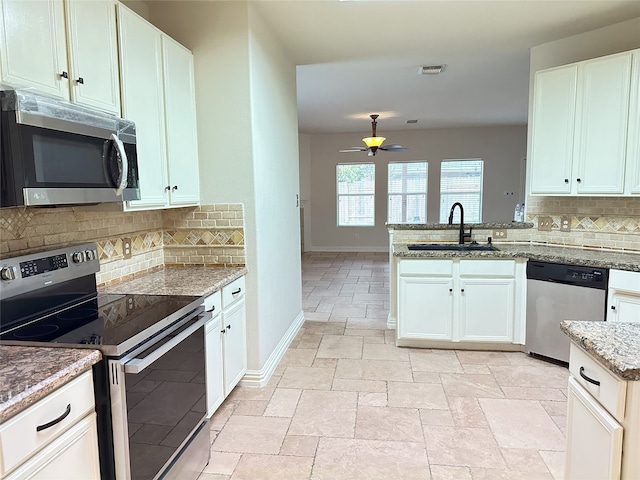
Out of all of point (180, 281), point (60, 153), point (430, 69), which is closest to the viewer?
point (60, 153)

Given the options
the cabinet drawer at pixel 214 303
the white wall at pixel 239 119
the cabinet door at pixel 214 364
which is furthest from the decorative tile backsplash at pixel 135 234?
the cabinet door at pixel 214 364

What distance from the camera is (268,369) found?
3094mm

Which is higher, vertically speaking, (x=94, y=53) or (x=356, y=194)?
(x=94, y=53)

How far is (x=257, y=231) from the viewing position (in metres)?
2.86

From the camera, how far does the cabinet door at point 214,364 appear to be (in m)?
2.28

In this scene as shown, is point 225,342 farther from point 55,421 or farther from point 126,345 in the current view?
point 55,421

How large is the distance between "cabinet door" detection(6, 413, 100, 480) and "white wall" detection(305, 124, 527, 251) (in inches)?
312

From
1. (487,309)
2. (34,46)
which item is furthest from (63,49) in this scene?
(487,309)

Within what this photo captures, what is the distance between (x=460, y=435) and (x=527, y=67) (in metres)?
3.80

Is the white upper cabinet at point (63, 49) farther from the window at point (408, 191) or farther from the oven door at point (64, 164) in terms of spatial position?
the window at point (408, 191)

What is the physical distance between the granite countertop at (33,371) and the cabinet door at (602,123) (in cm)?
345

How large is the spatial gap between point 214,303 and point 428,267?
1888 mm

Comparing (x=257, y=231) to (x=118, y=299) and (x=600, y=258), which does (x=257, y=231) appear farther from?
(x=600, y=258)

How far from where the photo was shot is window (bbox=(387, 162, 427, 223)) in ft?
29.8
